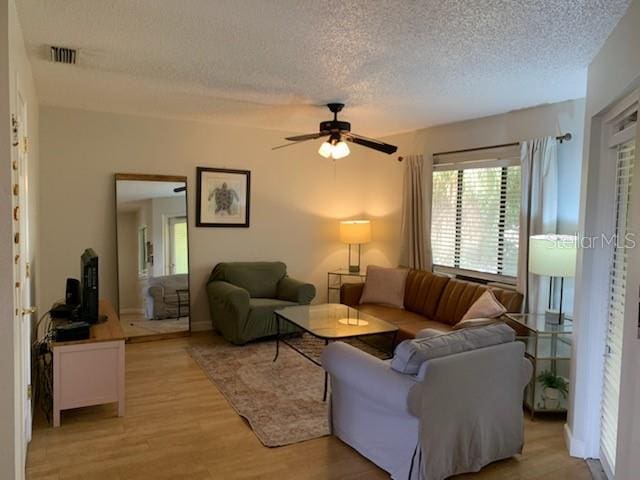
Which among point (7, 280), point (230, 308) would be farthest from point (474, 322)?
point (7, 280)

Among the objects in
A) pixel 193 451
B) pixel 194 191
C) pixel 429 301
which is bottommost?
pixel 193 451

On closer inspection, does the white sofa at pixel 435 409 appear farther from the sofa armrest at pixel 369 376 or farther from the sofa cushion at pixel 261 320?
the sofa cushion at pixel 261 320

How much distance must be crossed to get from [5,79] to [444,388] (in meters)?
2.50

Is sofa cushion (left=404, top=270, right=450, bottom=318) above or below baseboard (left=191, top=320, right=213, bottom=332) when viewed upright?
above

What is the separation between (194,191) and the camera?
5.53 m

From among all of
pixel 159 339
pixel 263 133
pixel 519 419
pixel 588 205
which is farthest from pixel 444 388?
pixel 263 133

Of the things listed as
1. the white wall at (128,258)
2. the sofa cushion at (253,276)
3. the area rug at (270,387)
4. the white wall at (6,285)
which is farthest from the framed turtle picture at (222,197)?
the white wall at (6,285)

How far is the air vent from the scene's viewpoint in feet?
9.94

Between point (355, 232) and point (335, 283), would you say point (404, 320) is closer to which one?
point (355, 232)

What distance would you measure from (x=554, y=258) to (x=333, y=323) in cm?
181

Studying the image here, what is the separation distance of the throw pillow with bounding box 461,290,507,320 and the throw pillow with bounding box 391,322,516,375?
1.17 m

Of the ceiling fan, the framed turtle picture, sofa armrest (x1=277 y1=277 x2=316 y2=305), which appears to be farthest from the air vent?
sofa armrest (x1=277 y1=277 x2=316 y2=305)

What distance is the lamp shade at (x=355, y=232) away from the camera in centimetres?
608

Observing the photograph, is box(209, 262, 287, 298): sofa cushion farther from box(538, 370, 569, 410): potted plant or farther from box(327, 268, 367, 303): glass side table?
box(538, 370, 569, 410): potted plant
